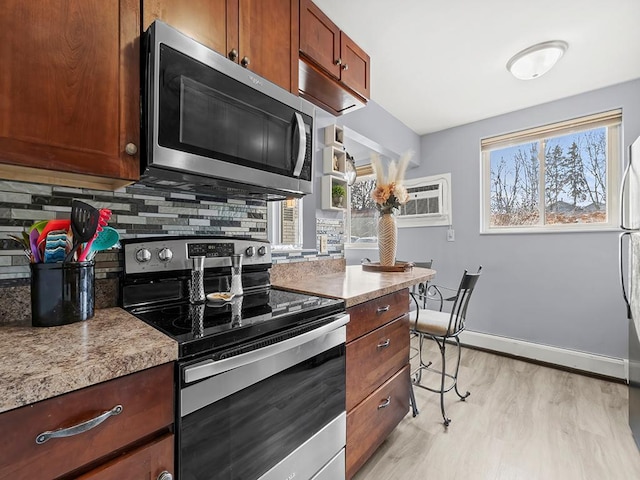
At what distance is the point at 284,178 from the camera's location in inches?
49.5

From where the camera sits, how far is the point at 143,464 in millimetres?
621

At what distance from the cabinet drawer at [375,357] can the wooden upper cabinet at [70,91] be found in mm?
1100

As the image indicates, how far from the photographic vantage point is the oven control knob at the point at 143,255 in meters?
1.05

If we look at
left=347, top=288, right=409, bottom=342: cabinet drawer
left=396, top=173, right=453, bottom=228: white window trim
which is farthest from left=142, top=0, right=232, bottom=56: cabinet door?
left=396, top=173, right=453, bottom=228: white window trim

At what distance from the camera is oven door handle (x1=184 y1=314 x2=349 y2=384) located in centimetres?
69

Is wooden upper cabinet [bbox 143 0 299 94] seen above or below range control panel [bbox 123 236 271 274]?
above

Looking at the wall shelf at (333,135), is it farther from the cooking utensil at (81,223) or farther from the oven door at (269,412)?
the cooking utensil at (81,223)

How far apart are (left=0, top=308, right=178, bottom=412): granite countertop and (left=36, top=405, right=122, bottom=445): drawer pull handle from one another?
2.6 inches

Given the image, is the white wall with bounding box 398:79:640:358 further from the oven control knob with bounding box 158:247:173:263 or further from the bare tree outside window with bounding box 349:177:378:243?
the oven control knob with bounding box 158:247:173:263

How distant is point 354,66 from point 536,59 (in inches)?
50.1

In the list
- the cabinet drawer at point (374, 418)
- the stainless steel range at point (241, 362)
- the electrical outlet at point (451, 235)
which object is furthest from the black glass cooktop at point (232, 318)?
the electrical outlet at point (451, 235)

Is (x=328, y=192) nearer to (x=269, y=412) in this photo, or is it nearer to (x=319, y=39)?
(x=319, y=39)

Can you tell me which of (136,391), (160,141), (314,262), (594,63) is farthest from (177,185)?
(594,63)

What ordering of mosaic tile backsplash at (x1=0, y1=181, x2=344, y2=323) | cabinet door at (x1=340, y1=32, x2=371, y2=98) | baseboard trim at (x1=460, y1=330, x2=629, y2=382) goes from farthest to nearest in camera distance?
1. baseboard trim at (x1=460, y1=330, x2=629, y2=382)
2. cabinet door at (x1=340, y1=32, x2=371, y2=98)
3. mosaic tile backsplash at (x1=0, y1=181, x2=344, y2=323)
